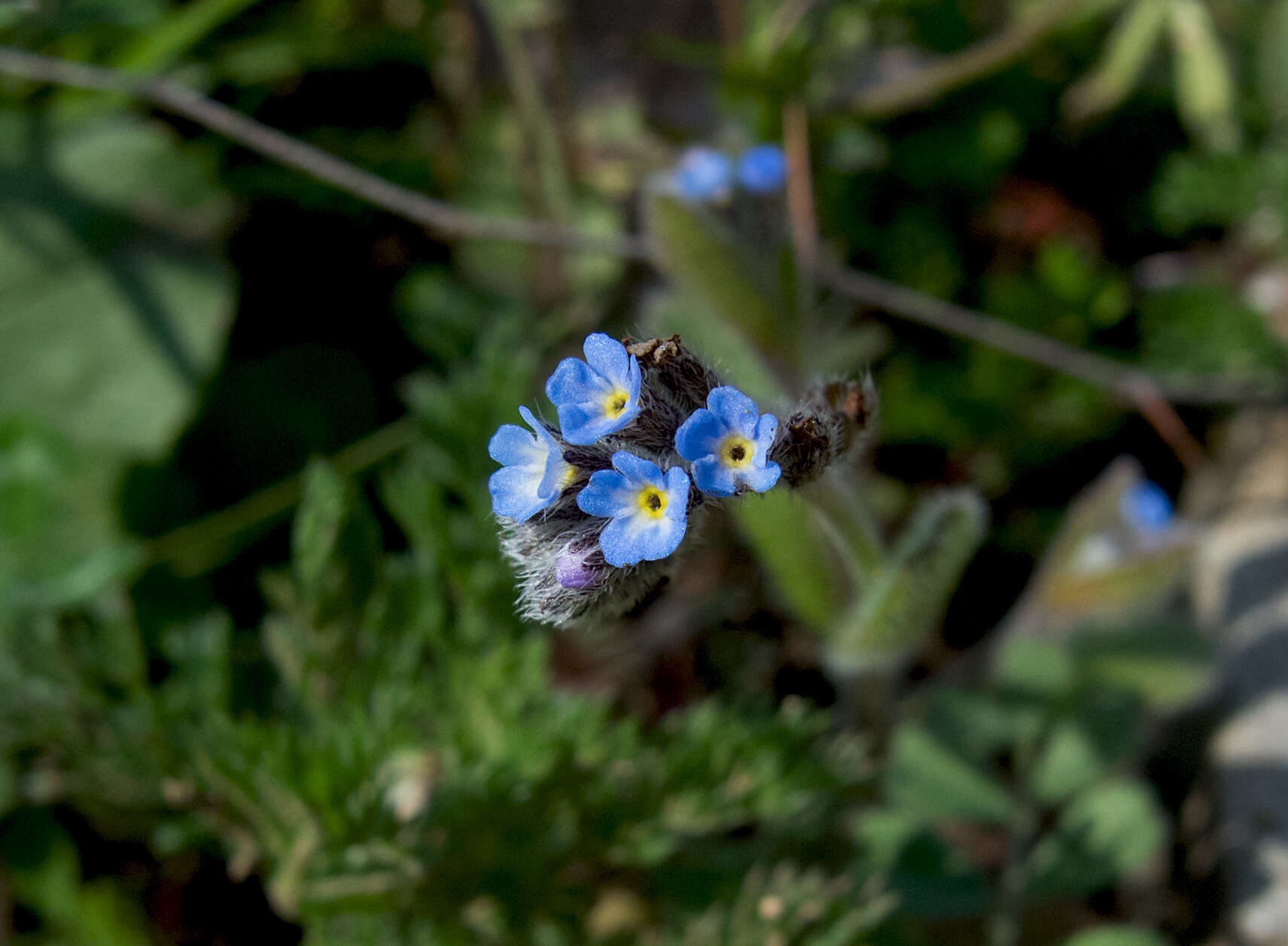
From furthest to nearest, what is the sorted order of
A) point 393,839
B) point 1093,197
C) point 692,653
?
point 1093,197 → point 692,653 → point 393,839

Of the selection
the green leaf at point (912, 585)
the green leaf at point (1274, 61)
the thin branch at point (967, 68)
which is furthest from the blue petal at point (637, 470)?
the green leaf at point (1274, 61)

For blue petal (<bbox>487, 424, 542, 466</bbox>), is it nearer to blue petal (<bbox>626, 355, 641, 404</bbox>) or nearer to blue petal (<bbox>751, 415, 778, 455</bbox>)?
blue petal (<bbox>626, 355, 641, 404</bbox>)

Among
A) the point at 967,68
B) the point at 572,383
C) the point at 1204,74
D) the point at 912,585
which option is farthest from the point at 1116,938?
the point at 1204,74

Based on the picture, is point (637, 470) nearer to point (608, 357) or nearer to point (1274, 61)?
point (608, 357)

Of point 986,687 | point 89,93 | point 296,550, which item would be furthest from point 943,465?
point 89,93

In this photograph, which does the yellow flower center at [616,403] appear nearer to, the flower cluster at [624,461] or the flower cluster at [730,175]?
the flower cluster at [624,461]

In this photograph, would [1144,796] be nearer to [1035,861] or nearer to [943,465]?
[1035,861]
